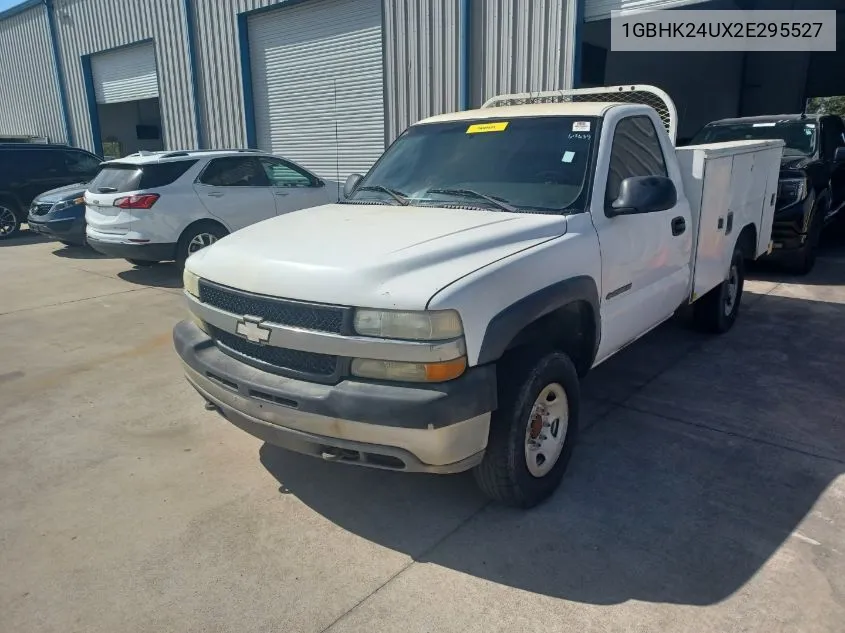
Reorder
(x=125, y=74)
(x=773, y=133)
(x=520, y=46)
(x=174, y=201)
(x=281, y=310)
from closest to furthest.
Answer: (x=281, y=310) → (x=174, y=201) → (x=773, y=133) → (x=520, y=46) → (x=125, y=74)

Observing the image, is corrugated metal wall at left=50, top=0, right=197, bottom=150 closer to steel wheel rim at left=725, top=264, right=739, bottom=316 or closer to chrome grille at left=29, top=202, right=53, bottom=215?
chrome grille at left=29, top=202, right=53, bottom=215

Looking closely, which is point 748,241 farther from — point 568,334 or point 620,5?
point 620,5

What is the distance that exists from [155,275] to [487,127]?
258 inches

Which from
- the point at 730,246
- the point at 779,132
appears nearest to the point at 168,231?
the point at 730,246

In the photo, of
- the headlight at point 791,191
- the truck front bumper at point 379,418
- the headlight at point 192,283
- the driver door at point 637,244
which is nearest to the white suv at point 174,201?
the headlight at point 192,283

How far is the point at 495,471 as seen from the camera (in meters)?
2.93

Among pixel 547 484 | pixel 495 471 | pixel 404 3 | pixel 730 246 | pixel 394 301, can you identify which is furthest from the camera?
pixel 404 3

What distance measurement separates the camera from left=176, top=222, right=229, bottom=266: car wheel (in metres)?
8.36

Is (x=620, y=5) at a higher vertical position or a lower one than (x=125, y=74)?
higher

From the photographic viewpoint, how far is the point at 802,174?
8.07 meters

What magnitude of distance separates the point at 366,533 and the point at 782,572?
1820 mm

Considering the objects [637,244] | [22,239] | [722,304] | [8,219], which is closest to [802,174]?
[722,304]

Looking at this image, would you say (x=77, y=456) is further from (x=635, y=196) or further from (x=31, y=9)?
(x=31, y=9)

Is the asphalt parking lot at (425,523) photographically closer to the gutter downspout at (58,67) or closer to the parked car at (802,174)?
the parked car at (802,174)
